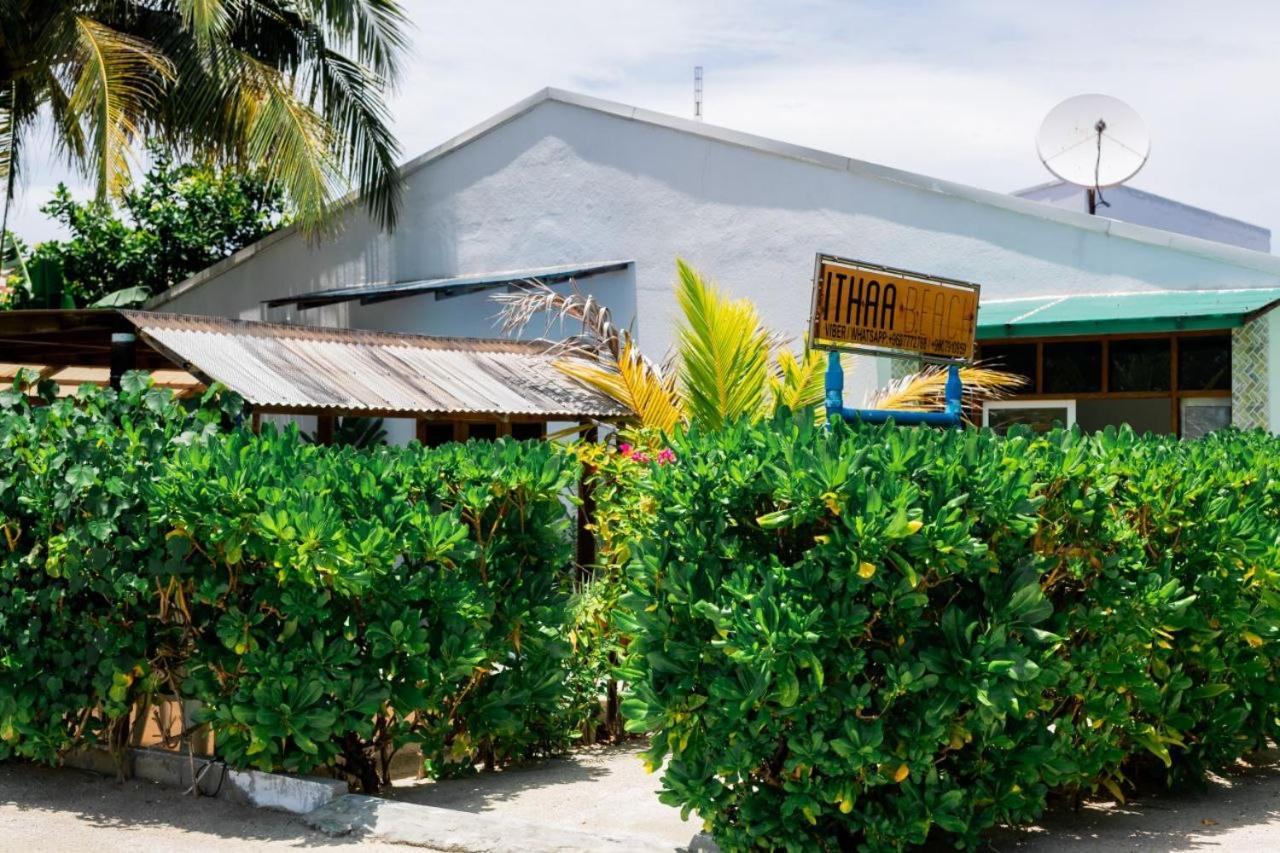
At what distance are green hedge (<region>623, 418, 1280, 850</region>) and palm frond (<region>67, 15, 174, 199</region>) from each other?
38.0ft

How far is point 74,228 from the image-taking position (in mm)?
25609

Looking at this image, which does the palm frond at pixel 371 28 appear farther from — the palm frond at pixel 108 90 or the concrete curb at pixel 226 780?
the concrete curb at pixel 226 780

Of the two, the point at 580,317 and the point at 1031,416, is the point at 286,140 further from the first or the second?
the point at 1031,416

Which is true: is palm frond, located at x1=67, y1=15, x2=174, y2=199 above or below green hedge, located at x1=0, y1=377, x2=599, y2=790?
above

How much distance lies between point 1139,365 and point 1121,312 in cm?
101

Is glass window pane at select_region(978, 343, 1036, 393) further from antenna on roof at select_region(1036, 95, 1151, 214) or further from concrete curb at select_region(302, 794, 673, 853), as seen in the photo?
concrete curb at select_region(302, 794, 673, 853)

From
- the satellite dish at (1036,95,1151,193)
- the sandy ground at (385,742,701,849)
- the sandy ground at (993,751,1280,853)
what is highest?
the satellite dish at (1036,95,1151,193)

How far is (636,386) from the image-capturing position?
1352cm

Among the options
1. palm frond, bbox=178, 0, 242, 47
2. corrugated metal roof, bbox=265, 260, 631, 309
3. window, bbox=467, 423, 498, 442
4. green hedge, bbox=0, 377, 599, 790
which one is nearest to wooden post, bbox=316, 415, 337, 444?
window, bbox=467, 423, 498, 442

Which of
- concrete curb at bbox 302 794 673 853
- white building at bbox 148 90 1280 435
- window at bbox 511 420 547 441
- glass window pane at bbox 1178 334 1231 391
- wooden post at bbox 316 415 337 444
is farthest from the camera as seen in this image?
window at bbox 511 420 547 441

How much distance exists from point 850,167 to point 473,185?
5.40 metres

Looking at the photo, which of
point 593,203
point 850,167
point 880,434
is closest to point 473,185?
point 593,203

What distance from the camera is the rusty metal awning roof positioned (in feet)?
37.1

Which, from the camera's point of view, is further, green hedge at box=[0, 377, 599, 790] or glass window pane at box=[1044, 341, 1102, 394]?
glass window pane at box=[1044, 341, 1102, 394]
